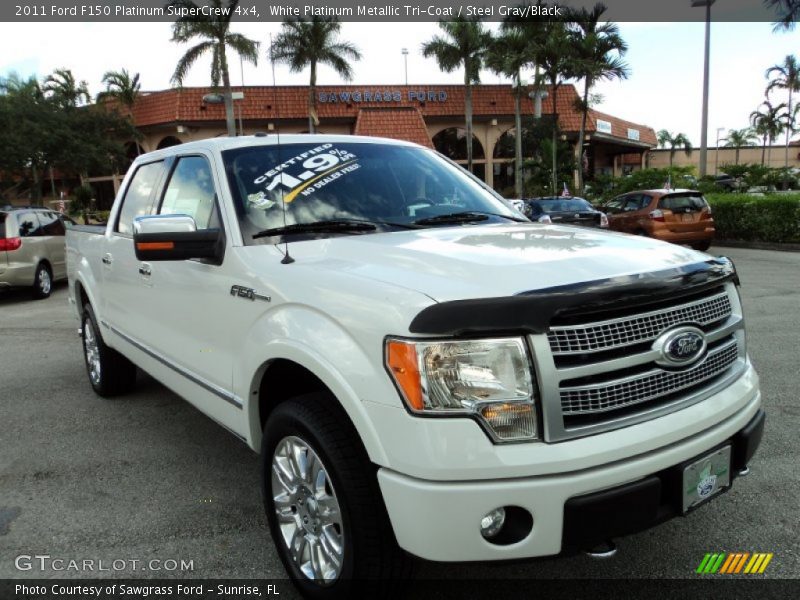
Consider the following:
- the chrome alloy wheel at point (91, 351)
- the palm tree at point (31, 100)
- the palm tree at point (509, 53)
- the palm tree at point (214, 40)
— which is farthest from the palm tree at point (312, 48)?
the chrome alloy wheel at point (91, 351)

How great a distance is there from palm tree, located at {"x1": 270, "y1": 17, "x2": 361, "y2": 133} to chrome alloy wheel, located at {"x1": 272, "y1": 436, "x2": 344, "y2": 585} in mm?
29575

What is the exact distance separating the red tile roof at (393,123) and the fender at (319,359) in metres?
29.1

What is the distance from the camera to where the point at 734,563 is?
262 centimetres

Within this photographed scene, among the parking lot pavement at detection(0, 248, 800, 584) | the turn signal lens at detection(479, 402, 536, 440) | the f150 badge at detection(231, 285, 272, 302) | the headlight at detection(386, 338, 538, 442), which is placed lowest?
the parking lot pavement at detection(0, 248, 800, 584)

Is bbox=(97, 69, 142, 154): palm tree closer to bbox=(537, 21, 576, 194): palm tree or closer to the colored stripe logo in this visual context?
bbox=(537, 21, 576, 194): palm tree

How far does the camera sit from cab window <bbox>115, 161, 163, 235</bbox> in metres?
4.08

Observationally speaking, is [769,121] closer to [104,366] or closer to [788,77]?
[788,77]

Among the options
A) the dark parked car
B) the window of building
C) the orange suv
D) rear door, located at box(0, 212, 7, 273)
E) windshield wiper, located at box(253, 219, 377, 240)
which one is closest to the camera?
windshield wiper, located at box(253, 219, 377, 240)

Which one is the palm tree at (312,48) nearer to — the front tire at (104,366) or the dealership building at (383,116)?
the dealership building at (383,116)

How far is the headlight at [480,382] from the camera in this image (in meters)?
1.87

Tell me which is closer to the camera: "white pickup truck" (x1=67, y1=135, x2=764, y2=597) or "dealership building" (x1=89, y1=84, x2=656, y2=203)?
"white pickup truck" (x1=67, y1=135, x2=764, y2=597)

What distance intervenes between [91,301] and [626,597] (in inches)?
171

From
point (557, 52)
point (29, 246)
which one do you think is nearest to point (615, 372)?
point (29, 246)

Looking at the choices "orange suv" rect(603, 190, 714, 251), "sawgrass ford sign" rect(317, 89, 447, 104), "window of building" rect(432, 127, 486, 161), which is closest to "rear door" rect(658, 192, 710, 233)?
"orange suv" rect(603, 190, 714, 251)
